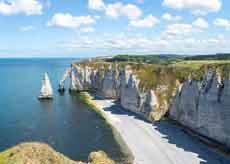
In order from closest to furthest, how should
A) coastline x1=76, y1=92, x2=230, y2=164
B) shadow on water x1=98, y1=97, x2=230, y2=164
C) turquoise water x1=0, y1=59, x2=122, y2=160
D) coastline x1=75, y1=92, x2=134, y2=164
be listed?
shadow on water x1=98, y1=97, x2=230, y2=164 < coastline x1=76, y1=92, x2=230, y2=164 < coastline x1=75, y1=92, x2=134, y2=164 < turquoise water x1=0, y1=59, x2=122, y2=160

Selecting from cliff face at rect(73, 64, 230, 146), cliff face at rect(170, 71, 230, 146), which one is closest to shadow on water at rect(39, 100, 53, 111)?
cliff face at rect(73, 64, 230, 146)

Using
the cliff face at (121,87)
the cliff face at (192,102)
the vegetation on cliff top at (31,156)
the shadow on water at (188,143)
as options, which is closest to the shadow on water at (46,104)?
the cliff face at (121,87)

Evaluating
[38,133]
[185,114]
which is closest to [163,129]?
[185,114]

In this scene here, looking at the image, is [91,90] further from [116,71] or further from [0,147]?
[0,147]

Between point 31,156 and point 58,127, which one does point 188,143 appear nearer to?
point 58,127

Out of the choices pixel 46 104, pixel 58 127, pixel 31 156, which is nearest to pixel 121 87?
pixel 46 104

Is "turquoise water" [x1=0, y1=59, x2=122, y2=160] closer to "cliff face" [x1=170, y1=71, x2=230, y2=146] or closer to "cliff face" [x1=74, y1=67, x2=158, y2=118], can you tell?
"cliff face" [x1=74, y1=67, x2=158, y2=118]
